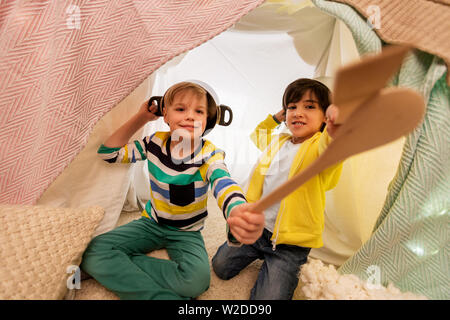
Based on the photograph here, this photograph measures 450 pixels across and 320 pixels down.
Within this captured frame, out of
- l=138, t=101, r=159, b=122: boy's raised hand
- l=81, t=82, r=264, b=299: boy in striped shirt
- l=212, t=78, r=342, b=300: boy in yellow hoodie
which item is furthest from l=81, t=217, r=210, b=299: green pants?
l=138, t=101, r=159, b=122: boy's raised hand

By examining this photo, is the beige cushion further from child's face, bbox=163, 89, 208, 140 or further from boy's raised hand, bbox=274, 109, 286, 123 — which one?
boy's raised hand, bbox=274, 109, 286, 123

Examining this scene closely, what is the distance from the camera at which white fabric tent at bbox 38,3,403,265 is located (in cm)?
76

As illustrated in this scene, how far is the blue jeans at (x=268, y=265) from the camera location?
64 centimetres

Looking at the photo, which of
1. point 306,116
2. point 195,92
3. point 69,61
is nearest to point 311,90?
point 306,116

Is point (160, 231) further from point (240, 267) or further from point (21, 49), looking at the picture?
point (21, 49)

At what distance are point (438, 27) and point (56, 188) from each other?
104cm

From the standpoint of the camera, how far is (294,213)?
692mm

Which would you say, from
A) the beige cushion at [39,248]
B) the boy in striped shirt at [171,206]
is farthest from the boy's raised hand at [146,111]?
the beige cushion at [39,248]

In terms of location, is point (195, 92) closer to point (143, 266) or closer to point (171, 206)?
point (171, 206)

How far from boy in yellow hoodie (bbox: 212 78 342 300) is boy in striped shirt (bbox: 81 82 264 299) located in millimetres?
140

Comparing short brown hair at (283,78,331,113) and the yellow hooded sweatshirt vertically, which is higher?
short brown hair at (283,78,331,113)

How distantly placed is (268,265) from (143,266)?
0.35m
